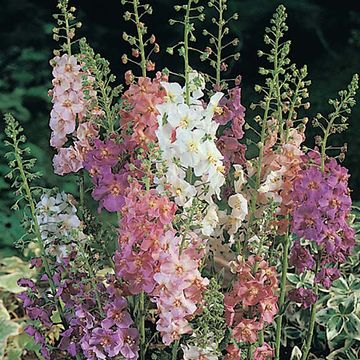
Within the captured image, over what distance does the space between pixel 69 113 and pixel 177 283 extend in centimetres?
53

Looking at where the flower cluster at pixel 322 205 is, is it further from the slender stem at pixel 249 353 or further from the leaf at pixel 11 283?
the leaf at pixel 11 283

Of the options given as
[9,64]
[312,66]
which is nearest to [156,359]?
[9,64]

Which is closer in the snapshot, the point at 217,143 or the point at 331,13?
the point at 217,143

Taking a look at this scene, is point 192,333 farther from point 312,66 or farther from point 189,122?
point 312,66

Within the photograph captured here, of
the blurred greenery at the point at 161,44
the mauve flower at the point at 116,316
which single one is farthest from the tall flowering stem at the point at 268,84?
the blurred greenery at the point at 161,44

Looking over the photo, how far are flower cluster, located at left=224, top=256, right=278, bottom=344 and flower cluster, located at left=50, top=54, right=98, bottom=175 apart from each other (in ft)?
1.55

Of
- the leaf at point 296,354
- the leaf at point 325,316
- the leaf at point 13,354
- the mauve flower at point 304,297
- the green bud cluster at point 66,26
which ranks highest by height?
the green bud cluster at point 66,26

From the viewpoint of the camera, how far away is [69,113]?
2.36 metres

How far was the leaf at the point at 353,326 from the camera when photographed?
119 inches

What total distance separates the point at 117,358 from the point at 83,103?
620 millimetres

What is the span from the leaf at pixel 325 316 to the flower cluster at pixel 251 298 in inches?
32.6

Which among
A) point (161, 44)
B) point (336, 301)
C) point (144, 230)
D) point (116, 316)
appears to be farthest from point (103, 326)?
point (161, 44)

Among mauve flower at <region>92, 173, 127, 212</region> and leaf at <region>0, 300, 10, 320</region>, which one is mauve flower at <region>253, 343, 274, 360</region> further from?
leaf at <region>0, 300, 10, 320</region>

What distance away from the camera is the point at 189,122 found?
6.97ft
